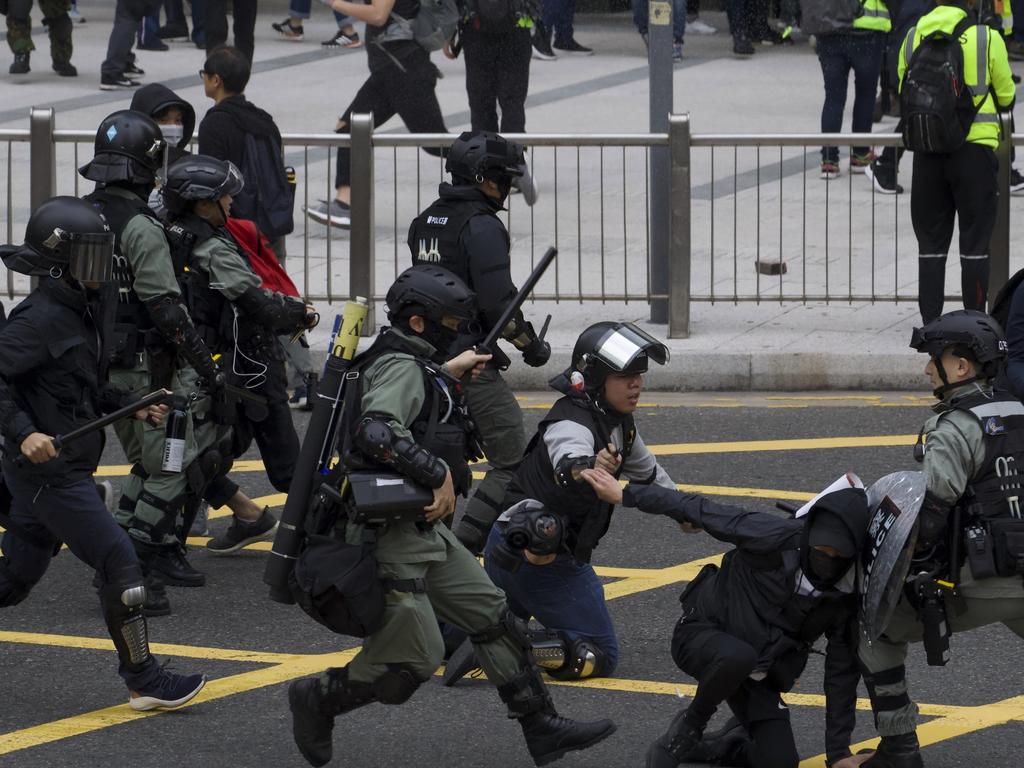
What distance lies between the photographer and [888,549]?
17.3 ft

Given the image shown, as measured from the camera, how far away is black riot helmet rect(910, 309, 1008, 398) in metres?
5.53

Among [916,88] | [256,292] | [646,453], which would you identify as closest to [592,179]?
[916,88]

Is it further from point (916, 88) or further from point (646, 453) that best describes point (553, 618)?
point (916, 88)

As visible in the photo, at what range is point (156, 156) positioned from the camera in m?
7.24

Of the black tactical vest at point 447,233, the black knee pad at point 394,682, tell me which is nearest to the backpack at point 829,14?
the black tactical vest at point 447,233

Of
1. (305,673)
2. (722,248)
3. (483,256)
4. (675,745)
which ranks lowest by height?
(305,673)

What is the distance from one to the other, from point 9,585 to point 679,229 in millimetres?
5190

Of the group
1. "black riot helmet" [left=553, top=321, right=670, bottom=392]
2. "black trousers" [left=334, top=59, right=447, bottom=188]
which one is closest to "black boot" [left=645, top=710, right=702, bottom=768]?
"black riot helmet" [left=553, top=321, right=670, bottom=392]

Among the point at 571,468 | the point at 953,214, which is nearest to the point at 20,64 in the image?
the point at 953,214

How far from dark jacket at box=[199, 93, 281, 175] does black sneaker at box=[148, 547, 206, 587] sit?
2742 mm

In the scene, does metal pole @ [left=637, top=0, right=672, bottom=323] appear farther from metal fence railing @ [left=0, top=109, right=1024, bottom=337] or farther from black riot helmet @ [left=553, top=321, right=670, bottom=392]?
black riot helmet @ [left=553, top=321, right=670, bottom=392]

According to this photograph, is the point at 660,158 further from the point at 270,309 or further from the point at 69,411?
the point at 69,411

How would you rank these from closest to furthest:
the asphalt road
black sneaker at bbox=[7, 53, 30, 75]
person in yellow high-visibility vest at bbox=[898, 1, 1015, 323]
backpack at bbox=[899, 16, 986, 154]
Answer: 1. the asphalt road
2. backpack at bbox=[899, 16, 986, 154]
3. person in yellow high-visibility vest at bbox=[898, 1, 1015, 323]
4. black sneaker at bbox=[7, 53, 30, 75]

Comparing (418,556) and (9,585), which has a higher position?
(418,556)
